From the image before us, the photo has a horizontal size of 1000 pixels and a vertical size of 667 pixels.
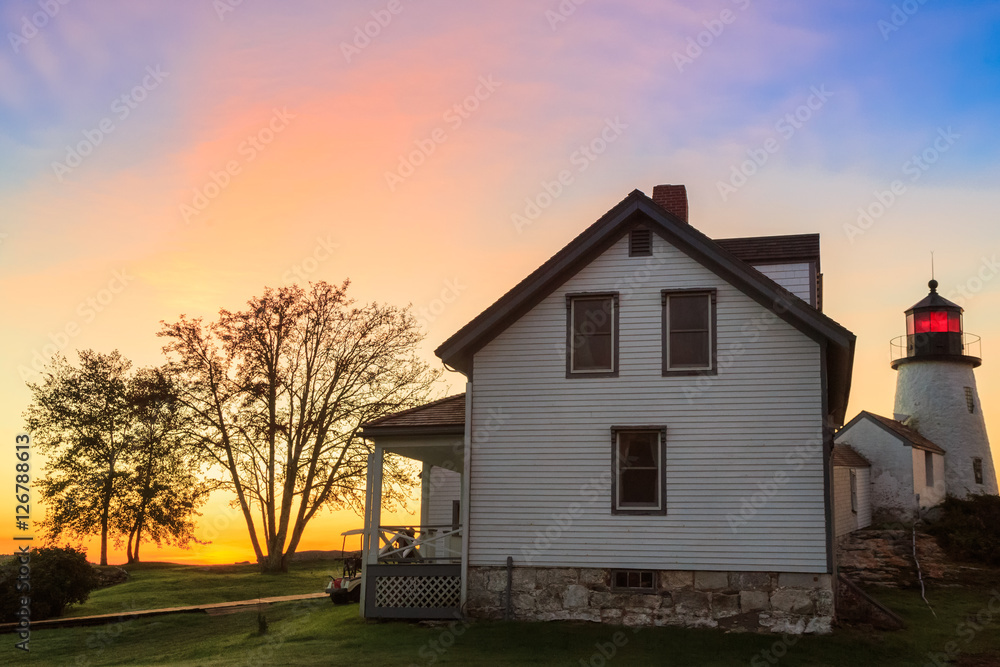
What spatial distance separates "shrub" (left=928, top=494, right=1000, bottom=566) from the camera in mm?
27922

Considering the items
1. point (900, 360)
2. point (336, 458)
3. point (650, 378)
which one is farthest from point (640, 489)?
point (900, 360)

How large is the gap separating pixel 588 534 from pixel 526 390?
3231mm

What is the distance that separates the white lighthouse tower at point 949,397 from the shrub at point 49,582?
3339cm

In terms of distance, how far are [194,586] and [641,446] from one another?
20382mm

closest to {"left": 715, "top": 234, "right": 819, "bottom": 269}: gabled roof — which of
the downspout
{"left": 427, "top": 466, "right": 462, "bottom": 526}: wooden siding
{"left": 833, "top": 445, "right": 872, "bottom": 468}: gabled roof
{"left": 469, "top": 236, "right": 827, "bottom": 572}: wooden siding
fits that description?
{"left": 469, "top": 236, "right": 827, "bottom": 572}: wooden siding

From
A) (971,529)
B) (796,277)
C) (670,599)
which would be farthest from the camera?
(971,529)

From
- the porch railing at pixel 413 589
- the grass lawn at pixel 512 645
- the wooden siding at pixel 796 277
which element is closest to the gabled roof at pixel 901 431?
the grass lawn at pixel 512 645

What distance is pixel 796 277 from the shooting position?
779 inches

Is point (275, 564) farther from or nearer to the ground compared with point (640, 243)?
nearer to the ground

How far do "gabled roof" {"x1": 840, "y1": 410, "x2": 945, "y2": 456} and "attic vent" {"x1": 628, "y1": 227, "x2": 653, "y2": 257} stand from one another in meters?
22.2

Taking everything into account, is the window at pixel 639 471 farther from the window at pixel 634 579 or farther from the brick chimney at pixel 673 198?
the brick chimney at pixel 673 198

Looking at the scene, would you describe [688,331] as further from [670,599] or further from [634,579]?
[670,599]

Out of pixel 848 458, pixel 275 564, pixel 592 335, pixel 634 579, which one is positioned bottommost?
pixel 275 564

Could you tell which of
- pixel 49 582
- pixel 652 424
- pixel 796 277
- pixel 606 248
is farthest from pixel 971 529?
pixel 49 582
